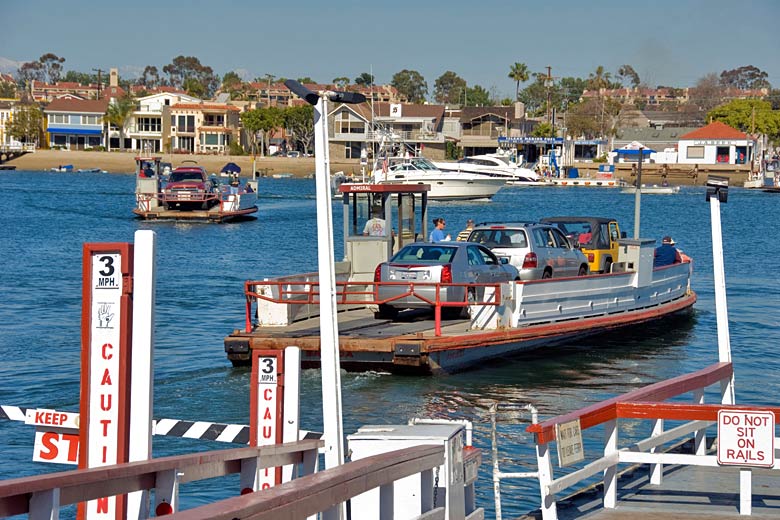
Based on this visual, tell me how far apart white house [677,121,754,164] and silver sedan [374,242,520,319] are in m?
124

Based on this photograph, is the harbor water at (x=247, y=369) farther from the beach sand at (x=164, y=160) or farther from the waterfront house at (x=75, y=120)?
the waterfront house at (x=75, y=120)

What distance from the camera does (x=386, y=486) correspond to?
6.46 metres

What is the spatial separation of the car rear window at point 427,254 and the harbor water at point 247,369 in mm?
2124

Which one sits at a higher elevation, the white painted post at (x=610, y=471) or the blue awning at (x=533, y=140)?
the blue awning at (x=533, y=140)

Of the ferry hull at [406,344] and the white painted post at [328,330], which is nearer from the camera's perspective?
the white painted post at [328,330]

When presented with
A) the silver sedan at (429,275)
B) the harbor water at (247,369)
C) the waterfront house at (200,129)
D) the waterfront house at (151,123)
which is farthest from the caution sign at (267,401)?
the waterfront house at (151,123)

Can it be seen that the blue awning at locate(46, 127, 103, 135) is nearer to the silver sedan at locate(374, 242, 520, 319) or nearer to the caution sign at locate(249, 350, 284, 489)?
the silver sedan at locate(374, 242, 520, 319)

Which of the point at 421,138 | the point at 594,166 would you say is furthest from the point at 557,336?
the point at 594,166

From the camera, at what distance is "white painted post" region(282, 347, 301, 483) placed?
24.5 ft

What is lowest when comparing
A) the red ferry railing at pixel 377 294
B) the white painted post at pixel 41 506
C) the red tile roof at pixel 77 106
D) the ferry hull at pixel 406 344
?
the ferry hull at pixel 406 344

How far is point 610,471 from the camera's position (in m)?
8.96

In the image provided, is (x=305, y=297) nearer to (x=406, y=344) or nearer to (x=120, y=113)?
(x=406, y=344)

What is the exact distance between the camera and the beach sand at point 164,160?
143625mm

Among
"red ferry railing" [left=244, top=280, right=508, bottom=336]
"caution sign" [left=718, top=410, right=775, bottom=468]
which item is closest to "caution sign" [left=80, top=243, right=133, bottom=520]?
"caution sign" [left=718, top=410, right=775, bottom=468]
